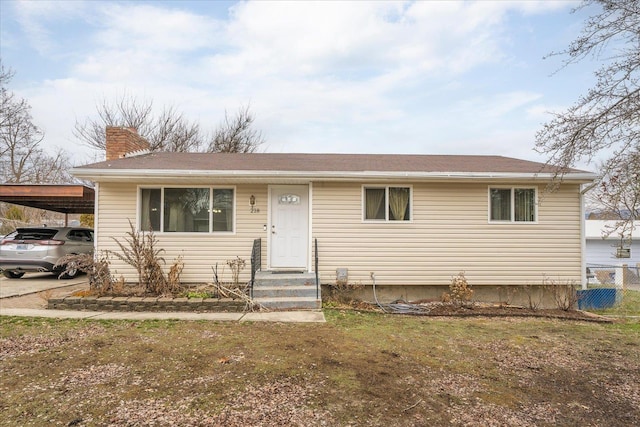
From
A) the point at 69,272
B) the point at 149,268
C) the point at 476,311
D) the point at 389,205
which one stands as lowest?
the point at 476,311

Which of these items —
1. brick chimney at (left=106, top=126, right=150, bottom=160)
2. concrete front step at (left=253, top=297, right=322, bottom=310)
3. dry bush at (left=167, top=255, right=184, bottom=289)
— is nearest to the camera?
concrete front step at (left=253, top=297, right=322, bottom=310)

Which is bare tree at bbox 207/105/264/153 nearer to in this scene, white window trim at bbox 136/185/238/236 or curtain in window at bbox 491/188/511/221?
white window trim at bbox 136/185/238/236

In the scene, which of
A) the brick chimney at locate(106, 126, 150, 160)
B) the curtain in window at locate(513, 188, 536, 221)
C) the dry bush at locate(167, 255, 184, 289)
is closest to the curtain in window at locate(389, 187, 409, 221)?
the curtain in window at locate(513, 188, 536, 221)

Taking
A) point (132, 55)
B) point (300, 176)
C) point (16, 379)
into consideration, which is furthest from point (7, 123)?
point (16, 379)

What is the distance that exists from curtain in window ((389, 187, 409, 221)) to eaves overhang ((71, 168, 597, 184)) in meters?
0.43

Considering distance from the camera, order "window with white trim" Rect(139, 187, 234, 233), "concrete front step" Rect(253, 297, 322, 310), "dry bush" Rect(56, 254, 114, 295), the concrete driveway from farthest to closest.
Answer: the concrete driveway < "window with white trim" Rect(139, 187, 234, 233) < "dry bush" Rect(56, 254, 114, 295) < "concrete front step" Rect(253, 297, 322, 310)

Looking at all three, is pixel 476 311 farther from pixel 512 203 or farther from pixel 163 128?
pixel 163 128

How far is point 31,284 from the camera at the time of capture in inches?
390

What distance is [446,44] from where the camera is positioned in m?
12.3

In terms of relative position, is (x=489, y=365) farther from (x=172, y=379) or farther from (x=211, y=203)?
(x=211, y=203)

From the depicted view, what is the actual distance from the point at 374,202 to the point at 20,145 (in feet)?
86.5

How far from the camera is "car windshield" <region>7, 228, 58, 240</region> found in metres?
10.3

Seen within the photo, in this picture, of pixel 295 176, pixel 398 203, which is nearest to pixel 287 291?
pixel 295 176

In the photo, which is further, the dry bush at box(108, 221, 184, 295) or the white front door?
the white front door
